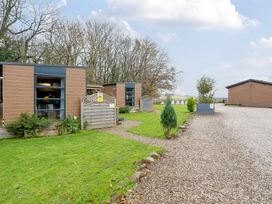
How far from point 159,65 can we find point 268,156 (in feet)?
90.9

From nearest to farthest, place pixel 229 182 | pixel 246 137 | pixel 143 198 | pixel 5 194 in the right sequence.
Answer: pixel 143 198 < pixel 5 194 < pixel 229 182 < pixel 246 137

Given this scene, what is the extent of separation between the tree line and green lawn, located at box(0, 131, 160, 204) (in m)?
11.7

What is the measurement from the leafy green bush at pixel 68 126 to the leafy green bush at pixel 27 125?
630 millimetres

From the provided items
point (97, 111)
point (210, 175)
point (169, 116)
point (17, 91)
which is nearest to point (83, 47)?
point (97, 111)

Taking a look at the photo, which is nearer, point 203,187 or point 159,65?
point 203,187

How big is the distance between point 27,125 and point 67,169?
494 centimetres

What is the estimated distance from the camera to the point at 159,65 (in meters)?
33.1

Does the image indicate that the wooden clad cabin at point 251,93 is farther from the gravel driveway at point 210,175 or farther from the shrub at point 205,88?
the gravel driveway at point 210,175

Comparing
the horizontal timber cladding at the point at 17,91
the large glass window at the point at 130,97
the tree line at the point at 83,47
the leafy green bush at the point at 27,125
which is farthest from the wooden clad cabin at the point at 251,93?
the horizontal timber cladding at the point at 17,91

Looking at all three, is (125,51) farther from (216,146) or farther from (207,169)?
(207,169)

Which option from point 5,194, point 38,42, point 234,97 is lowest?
point 5,194

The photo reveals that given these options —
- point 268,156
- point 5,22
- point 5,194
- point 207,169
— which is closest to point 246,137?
point 268,156

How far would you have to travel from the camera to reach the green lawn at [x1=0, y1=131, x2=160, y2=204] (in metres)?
3.91

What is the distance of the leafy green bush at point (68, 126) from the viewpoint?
10.2 m
